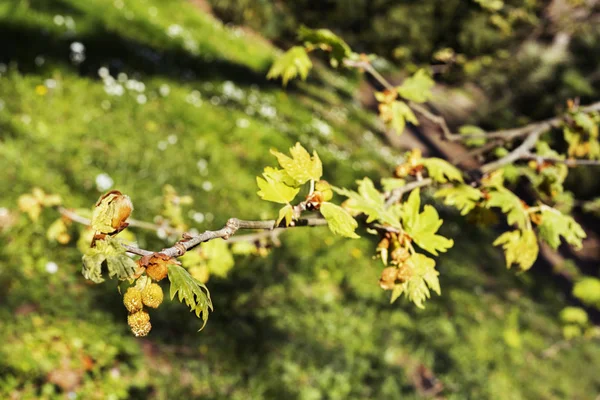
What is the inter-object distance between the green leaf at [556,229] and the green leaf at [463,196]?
0.75 feet

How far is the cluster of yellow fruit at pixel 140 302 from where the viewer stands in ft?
2.75

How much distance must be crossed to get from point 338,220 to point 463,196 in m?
0.61

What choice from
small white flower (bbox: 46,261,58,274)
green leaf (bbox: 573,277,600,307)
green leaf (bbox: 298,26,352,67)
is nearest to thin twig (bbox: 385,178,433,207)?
green leaf (bbox: 298,26,352,67)

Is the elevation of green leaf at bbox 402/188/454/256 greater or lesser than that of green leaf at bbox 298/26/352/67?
lesser

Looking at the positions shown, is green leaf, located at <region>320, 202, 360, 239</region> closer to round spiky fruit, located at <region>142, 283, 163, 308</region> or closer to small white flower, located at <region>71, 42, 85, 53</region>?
round spiky fruit, located at <region>142, 283, 163, 308</region>

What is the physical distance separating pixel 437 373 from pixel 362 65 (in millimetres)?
3083

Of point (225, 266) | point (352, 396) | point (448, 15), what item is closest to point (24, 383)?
point (225, 266)

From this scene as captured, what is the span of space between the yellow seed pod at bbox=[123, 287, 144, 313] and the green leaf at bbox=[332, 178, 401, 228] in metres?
0.58

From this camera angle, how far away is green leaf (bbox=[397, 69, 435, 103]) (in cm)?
185

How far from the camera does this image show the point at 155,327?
2930mm

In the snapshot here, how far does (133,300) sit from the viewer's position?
33.0 inches

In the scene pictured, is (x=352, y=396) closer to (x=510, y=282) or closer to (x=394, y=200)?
(x=394, y=200)

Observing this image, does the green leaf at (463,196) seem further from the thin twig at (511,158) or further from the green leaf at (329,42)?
the green leaf at (329,42)

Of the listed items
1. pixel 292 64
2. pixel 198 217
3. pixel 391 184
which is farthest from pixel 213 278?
pixel 391 184
